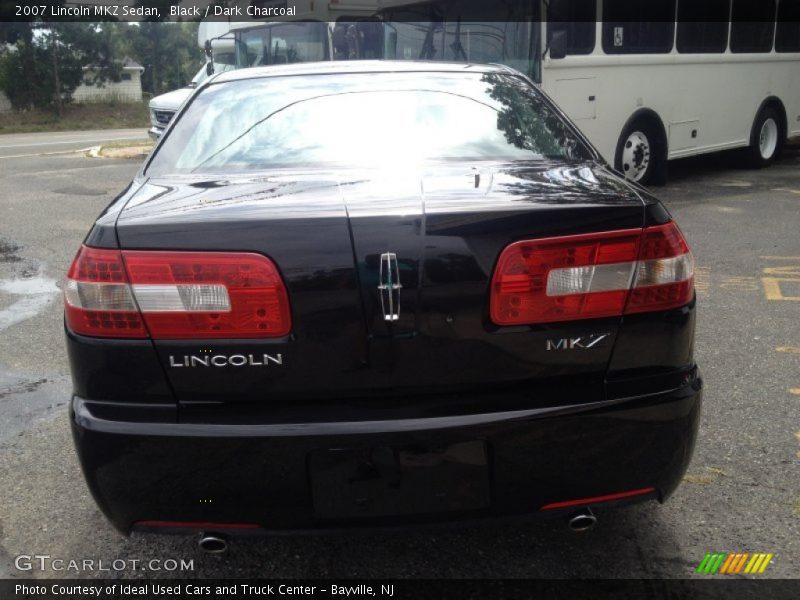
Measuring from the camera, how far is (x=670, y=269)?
237cm

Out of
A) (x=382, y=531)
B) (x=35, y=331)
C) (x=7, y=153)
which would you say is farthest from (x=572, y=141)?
(x=7, y=153)

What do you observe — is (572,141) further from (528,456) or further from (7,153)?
(7,153)

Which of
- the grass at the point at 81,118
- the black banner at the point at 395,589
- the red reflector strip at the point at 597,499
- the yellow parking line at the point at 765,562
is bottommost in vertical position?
the grass at the point at 81,118

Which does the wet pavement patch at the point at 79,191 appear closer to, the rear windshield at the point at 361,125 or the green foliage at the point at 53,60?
the rear windshield at the point at 361,125

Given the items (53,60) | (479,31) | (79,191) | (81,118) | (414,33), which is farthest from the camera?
(53,60)

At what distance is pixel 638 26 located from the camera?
406 inches

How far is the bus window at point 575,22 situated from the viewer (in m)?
9.10

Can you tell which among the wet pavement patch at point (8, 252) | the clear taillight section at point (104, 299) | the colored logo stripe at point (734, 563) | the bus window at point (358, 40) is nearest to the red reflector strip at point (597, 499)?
the colored logo stripe at point (734, 563)

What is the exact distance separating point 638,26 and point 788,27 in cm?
367

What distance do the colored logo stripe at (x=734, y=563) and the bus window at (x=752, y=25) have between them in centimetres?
1044

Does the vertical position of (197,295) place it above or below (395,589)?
above

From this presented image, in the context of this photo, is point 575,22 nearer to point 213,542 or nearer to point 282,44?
point 282,44

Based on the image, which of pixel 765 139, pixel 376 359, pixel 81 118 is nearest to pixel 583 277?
pixel 376 359

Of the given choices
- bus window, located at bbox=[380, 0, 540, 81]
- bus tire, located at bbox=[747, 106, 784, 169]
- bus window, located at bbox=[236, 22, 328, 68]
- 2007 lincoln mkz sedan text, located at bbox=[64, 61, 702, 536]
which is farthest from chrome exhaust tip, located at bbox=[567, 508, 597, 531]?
bus tire, located at bbox=[747, 106, 784, 169]
